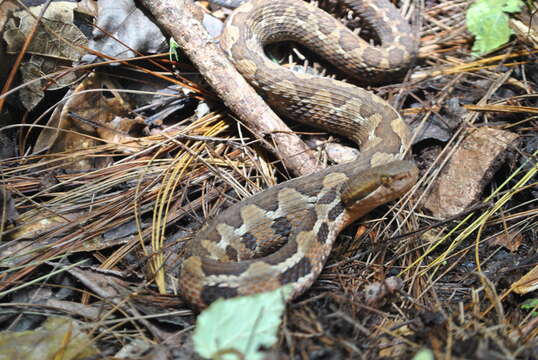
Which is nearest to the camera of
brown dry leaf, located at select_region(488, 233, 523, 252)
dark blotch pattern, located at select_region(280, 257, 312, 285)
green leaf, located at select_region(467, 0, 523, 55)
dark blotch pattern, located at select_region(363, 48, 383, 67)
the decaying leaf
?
the decaying leaf

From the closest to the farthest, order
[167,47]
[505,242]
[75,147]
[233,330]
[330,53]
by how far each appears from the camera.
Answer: [233,330] → [505,242] → [75,147] → [167,47] → [330,53]

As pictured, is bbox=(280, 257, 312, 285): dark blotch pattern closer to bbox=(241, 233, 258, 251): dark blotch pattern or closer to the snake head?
bbox=(241, 233, 258, 251): dark blotch pattern

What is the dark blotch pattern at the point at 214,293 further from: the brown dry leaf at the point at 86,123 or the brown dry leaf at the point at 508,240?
the brown dry leaf at the point at 508,240

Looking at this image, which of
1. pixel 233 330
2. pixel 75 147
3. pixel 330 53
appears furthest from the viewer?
pixel 330 53

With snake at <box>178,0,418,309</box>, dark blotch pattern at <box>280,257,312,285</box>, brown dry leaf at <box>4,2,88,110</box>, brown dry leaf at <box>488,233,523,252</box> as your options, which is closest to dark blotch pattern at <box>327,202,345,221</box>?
snake at <box>178,0,418,309</box>

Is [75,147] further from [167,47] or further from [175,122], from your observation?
[167,47]

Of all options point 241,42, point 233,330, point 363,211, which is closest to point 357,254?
point 363,211
